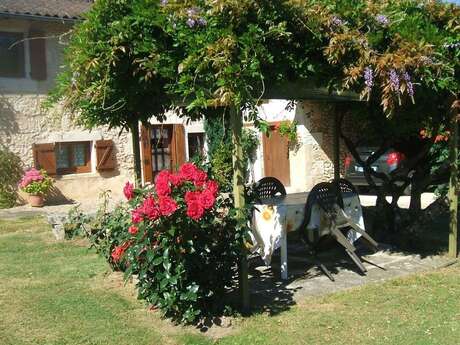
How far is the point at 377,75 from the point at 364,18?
0.60m

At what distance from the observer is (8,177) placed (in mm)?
12641

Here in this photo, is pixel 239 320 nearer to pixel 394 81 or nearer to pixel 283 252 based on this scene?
pixel 283 252

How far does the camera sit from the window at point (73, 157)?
1363 cm

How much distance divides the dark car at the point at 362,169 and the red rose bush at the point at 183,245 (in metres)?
7.06

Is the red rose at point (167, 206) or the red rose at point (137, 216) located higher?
the red rose at point (167, 206)

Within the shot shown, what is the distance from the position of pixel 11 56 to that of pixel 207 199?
1035cm

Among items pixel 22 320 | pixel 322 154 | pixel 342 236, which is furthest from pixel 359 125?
pixel 322 154

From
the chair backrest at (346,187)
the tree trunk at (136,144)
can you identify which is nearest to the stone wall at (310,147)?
the chair backrest at (346,187)

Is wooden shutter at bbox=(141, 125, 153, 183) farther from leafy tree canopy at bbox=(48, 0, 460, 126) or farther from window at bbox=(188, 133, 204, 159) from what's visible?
leafy tree canopy at bbox=(48, 0, 460, 126)

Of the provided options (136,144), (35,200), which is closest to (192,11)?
(136,144)

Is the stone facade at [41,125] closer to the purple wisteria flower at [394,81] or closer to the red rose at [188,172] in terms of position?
the red rose at [188,172]

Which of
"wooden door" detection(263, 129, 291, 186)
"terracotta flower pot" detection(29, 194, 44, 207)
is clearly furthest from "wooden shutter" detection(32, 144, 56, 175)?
"wooden door" detection(263, 129, 291, 186)

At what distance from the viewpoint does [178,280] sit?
419 centimetres

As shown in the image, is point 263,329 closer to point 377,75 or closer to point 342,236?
point 342,236
